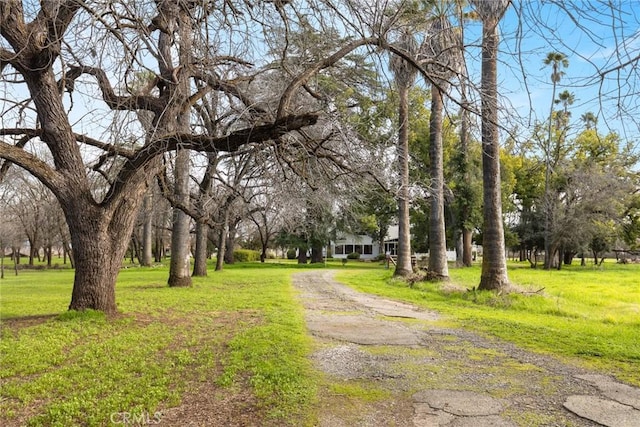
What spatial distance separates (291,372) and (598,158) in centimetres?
3685

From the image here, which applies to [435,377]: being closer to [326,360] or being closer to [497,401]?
[497,401]

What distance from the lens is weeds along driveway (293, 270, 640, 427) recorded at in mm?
3613

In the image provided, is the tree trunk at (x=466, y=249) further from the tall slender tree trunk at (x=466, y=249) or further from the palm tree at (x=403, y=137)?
the palm tree at (x=403, y=137)

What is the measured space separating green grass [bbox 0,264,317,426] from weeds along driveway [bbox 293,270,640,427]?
377 mm

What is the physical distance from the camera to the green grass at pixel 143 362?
393cm

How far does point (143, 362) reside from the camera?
5.32 metres

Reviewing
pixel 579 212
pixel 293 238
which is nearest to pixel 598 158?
pixel 579 212

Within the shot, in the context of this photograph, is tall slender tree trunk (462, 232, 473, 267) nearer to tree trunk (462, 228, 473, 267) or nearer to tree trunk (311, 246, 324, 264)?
tree trunk (462, 228, 473, 267)

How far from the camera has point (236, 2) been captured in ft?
16.9

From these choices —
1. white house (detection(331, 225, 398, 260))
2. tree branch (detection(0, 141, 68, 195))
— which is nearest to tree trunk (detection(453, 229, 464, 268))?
white house (detection(331, 225, 398, 260))
